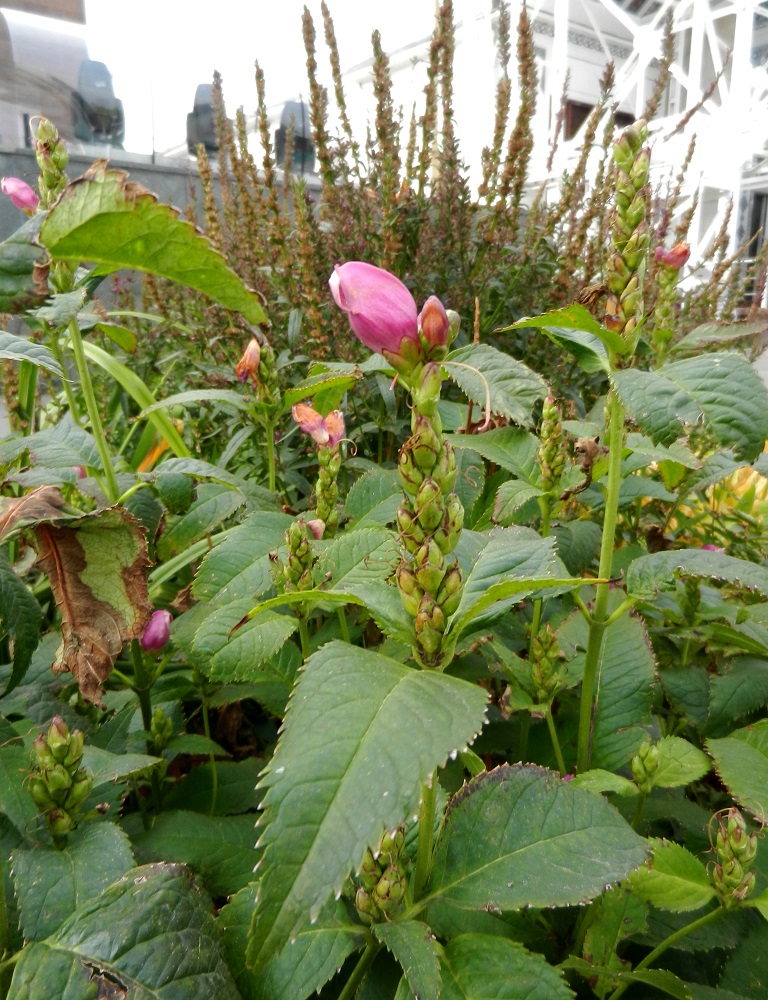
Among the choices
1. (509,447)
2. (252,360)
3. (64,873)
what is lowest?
(64,873)

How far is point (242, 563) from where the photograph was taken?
0.86 metres

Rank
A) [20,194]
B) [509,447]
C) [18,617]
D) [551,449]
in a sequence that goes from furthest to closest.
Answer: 1. [20,194]
2. [509,447]
3. [551,449]
4. [18,617]

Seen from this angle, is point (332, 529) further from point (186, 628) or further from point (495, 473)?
point (495, 473)

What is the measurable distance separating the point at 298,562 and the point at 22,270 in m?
0.45

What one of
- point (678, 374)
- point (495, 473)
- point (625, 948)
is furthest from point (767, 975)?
point (495, 473)

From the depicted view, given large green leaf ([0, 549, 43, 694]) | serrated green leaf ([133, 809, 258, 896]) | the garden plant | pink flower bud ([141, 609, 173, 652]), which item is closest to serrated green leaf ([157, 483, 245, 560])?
the garden plant

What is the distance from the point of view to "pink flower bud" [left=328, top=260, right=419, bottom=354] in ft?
1.71

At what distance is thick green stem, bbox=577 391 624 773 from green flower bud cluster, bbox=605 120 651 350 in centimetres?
7

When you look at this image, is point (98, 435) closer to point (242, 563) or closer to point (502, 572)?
point (242, 563)

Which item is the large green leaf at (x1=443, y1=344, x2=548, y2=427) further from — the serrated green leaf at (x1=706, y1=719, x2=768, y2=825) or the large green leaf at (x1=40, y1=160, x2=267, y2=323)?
the serrated green leaf at (x1=706, y1=719, x2=768, y2=825)

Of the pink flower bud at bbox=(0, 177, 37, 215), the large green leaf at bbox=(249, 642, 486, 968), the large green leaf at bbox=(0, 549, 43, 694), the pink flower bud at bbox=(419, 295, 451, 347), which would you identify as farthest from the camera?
the pink flower bud at bbox=(0, 177, 37, 215)

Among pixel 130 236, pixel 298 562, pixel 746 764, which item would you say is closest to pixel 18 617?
pixel 298 562

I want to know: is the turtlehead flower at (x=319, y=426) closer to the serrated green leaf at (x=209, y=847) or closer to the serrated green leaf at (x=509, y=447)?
the serrated green leaf at (x=509, y=447)

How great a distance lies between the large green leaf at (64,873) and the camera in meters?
0.58
